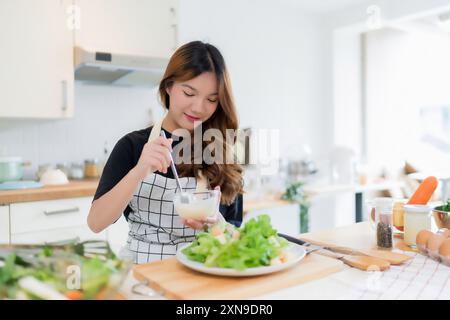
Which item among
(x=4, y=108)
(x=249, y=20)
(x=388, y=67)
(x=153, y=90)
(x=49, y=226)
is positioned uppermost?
(x=249, y=20)

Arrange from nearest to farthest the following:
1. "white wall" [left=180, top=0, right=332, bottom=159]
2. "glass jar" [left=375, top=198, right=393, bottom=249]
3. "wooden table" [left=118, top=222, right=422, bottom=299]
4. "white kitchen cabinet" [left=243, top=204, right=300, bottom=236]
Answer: "wooden table" [left=118, top=222, right=422, bottom=299], "glass jar" [left=375, top=198, right=393, bottom=249], "white kitchen cabinet" [left=243, top=204, right=300, bottom=236], "white wall" [left=180, top=0, right=332, bottom=159]

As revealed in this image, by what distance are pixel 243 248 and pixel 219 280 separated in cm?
9

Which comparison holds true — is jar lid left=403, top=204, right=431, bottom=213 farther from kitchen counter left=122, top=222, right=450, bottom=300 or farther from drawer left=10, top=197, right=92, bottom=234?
drawer left=10, top=197, right=92, bottom=234

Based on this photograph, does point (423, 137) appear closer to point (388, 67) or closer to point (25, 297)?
point (388, 67)

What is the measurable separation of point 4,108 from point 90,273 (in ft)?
6.51

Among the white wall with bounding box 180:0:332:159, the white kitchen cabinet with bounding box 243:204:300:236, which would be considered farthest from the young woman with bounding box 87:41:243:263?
the white wall with bounding box 180:0:332:159

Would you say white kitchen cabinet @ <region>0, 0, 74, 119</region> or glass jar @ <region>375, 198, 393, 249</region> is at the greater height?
white kitchen cabinet @ <region>0, 0, 74, 119</region>

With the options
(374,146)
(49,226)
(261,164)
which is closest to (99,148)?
(49,226)

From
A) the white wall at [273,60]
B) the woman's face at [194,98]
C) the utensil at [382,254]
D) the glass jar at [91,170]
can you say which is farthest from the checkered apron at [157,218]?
the white wall at [273,60]

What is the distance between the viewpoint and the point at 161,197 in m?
1.42

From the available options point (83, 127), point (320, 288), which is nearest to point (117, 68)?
point (83, 127)

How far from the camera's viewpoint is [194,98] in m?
1.41

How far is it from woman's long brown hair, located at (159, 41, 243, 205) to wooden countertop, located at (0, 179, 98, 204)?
101 centimetres

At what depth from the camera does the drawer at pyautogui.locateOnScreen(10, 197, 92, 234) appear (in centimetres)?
216
